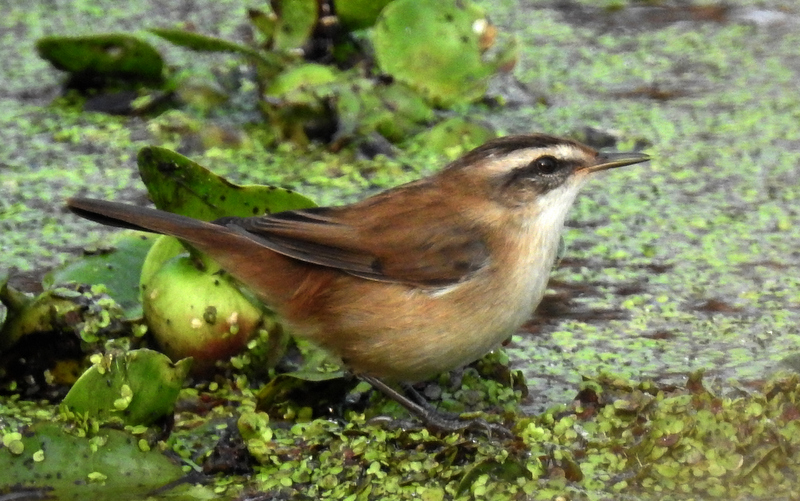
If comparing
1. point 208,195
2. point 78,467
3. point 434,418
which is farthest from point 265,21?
point 78,467

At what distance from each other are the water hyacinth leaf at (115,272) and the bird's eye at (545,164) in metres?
1.86

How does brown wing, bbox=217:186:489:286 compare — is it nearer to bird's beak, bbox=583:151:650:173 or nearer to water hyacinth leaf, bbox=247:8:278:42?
bird's beak, bbox=583:151:650:173

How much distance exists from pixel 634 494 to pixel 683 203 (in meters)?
3.08

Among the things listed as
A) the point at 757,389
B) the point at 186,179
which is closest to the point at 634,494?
the point at 757,389

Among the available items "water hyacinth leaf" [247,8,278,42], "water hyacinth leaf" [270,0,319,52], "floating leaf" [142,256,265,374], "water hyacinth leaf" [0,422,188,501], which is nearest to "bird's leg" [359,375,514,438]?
"floating leaf" [142,256,265,374]

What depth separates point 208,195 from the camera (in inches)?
203

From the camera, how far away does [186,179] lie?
16.7 feet

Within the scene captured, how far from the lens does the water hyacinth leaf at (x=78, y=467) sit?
4.20m

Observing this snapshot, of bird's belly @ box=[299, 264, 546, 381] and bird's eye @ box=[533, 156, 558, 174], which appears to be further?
bird's eye @ box=[533, 156, 558, 174]

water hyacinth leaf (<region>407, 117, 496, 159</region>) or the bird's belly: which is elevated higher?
the bird's belly

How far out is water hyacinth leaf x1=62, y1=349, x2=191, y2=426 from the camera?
435cm

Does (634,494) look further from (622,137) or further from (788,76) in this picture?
(788,76)

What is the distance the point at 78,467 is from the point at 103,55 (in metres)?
3.99

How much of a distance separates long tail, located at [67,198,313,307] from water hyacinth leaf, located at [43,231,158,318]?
552mm
